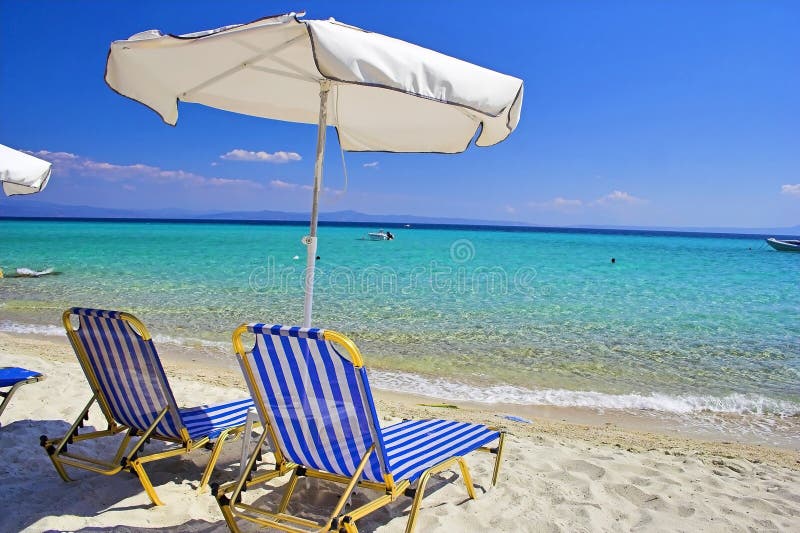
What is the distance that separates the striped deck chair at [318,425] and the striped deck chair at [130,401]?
0.55m

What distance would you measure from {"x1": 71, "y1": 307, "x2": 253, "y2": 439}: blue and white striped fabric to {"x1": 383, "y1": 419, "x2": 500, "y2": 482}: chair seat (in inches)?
39.0

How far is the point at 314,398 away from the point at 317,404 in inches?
1.2

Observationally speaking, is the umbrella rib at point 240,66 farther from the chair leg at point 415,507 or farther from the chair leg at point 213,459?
the chair leg at point 415,507

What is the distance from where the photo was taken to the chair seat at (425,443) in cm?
275

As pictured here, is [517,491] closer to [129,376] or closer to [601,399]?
[129,376]

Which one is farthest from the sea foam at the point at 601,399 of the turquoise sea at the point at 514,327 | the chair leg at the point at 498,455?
the chair leg at the point at 498,455

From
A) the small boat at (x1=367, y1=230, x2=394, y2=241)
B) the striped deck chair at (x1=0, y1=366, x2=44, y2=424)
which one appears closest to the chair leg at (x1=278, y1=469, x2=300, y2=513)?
the striped deck chair at (x1=0, y1=366, x2=44, y2=424)

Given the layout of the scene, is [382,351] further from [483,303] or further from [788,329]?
[788,329]

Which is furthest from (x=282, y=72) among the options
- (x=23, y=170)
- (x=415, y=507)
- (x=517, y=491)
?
(x=23, y=170)

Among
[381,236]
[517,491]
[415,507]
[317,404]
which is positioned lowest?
[381,236]

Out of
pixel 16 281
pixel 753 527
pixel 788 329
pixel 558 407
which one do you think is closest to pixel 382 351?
pixel 558 407

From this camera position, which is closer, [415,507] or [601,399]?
[415,507]

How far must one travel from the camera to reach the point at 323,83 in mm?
3365

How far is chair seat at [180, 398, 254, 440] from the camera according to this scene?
3.17 metres
